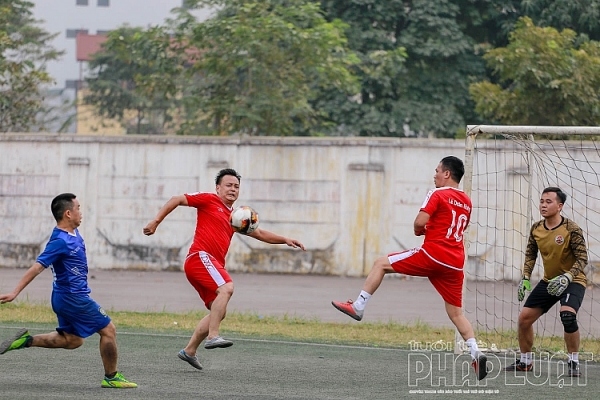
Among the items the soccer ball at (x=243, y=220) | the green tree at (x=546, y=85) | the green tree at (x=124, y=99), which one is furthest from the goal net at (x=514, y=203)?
the green tree at (x=124, y=99)

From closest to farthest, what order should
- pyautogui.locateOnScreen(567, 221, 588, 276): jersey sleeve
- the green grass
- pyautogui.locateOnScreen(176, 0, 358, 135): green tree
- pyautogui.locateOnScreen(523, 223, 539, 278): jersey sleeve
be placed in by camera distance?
pyautogui.locateOnScreen(567, 221, 588, 276): jersey sleeve < pyautogui.locateOnScreen(523, 223, 539, 278): jersey sleeve < the green grass < pyautogui.locateOnScreen(176, 0, 358, 135): green tree

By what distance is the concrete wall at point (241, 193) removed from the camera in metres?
20.5

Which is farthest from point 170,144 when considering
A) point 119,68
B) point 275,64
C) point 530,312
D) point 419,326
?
point 119,68

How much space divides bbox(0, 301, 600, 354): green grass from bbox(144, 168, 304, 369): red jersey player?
2.99 meters

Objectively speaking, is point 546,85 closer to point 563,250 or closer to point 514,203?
point 514,203

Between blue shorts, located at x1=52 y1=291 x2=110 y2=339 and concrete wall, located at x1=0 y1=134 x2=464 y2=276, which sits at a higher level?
concrete wall, located at x1=0 y1=134 x2=464 y2=276

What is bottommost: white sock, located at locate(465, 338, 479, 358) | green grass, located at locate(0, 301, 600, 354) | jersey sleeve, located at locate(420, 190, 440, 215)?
green grass, located at locate(0, 301, 600, 354)

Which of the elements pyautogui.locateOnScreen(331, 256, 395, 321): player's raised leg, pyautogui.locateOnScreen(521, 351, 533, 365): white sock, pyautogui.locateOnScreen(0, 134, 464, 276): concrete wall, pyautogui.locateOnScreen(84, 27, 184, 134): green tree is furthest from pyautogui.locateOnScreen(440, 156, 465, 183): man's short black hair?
pyautogui.locateOnScreen(84, 27, 184, 134): green tree

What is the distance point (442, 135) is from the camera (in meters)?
28.7

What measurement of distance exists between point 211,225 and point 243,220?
0.32 m

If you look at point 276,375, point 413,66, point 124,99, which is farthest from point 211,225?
point 124,99

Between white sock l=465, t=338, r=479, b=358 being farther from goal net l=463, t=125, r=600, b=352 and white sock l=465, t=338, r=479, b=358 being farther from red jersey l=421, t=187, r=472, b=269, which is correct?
goal net l=463, t=125, r=600, b=352

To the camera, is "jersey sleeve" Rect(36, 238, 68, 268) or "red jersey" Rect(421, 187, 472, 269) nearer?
"jersey sleeve" Rect(36, 238, 68, 268)

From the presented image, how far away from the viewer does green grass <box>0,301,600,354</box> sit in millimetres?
12516
